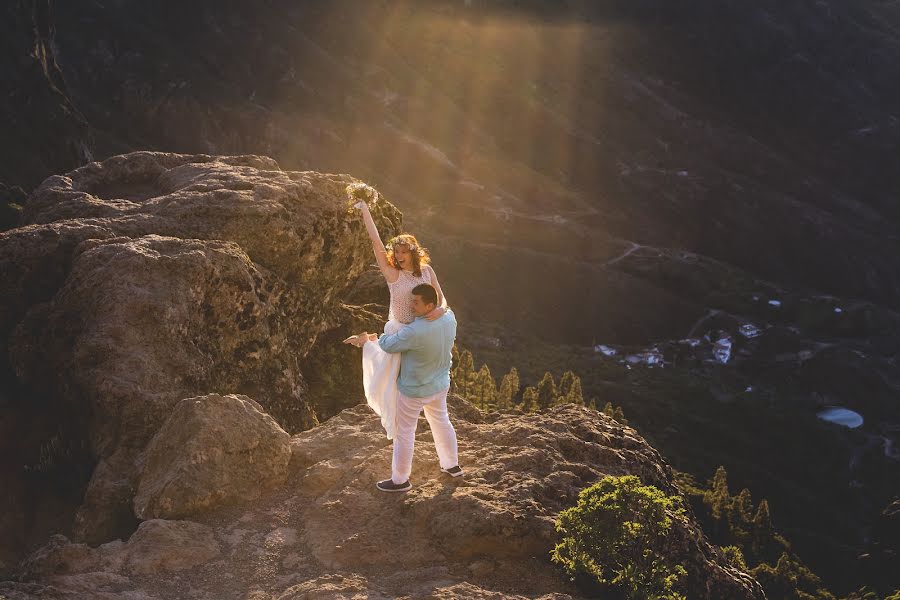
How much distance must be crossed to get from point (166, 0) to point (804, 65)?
127 metres

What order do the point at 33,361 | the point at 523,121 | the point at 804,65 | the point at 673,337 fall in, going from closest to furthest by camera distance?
the point at 33,361 → the point at 673,337 → the point at 523,121 → the point at 804,65

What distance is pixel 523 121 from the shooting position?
141 metres

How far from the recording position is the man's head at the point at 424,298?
30.0 feet

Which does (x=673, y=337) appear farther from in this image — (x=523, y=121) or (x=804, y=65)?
(x=804, y=65)

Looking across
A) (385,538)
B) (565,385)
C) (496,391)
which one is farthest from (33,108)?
(385,538)

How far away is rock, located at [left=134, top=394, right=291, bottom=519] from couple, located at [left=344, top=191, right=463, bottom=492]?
1.54m

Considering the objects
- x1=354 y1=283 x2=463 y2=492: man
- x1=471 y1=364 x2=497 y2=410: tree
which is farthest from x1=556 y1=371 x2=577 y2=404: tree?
x1=354 y1=283 x2=463 y2=492: man

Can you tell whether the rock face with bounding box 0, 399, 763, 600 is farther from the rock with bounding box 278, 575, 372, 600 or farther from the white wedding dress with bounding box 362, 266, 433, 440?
the white wedding dress with bounding box 362, 266, 433, 440

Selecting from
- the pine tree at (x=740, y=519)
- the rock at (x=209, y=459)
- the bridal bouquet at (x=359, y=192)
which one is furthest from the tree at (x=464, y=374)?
the rock at (x=209, y=459)

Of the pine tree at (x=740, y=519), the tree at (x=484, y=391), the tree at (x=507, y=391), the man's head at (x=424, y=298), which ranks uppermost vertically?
the man's head at (x=424, y=298)

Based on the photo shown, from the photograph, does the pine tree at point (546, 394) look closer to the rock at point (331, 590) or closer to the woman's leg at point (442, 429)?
the woman's leg at point (442, 429)

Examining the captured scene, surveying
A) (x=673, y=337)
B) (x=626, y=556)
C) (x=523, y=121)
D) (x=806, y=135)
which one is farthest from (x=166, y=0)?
(x=626, y=556)

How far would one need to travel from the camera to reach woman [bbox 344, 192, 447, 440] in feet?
31.0

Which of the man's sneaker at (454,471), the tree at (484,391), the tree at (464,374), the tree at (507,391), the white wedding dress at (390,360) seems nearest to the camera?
the white wedding dress at (390,360)
